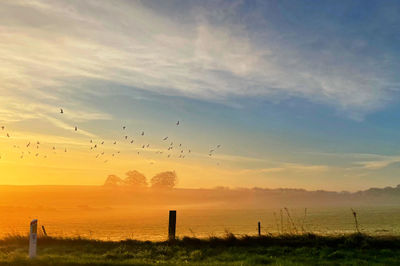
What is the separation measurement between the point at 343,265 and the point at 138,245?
1035 centimetres

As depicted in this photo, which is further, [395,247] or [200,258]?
[395,247]

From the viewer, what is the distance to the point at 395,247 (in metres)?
19.3

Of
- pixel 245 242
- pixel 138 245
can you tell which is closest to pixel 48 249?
pixel 138 245

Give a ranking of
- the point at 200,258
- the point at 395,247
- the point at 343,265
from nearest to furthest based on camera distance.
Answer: the point at 343,265, the point at 200,258, the point at 395,247

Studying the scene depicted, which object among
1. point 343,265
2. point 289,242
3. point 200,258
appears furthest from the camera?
point 289,242

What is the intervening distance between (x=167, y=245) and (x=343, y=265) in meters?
9.15

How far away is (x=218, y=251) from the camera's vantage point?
1902 cm

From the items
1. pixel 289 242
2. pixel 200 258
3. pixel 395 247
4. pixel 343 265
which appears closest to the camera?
pixel 343 265

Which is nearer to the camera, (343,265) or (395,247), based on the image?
(343,265)

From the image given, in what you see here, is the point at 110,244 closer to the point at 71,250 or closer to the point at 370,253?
the point at 71,250

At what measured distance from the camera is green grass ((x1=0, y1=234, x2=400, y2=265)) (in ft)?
51.6

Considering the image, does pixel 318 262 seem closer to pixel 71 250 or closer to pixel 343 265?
pixel 343 265

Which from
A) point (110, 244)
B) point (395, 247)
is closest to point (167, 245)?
point (110, 244)

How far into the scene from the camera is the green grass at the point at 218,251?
619 inches
